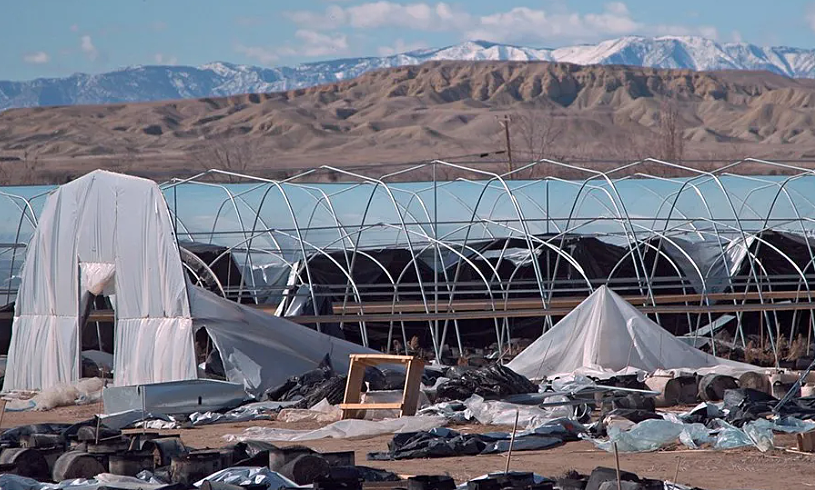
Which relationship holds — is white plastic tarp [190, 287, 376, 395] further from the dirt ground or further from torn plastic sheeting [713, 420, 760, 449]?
torn plastic sheeting [713, 420, 760, 449]

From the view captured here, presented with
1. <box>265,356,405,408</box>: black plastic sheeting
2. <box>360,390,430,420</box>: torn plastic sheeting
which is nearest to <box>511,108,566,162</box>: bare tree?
<box>265,356,405,408</box>: black plastic sheeting

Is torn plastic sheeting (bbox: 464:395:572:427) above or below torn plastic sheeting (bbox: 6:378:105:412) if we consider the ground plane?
above

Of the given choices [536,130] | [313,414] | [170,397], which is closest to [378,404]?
[313,414]

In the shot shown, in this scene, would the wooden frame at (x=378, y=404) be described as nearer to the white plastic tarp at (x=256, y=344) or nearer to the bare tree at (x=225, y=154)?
the white plastic tarp at (x=256, y=344)

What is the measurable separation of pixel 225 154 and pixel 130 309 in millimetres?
82644

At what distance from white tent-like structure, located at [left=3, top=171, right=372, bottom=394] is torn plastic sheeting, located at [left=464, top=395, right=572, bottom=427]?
416 cm

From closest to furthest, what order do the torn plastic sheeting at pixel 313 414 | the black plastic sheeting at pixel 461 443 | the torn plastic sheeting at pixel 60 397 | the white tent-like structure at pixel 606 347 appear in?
the black plastic sheeting at pixel 461 443
the torn plastic sheeting at pixel 313 414
the torn plastic sheeting at pixel 60 397
the white tent-like structure at pixel 606 347

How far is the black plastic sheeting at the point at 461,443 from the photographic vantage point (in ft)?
44.3

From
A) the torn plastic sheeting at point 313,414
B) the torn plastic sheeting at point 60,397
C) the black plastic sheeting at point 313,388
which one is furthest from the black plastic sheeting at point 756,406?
the torn plastic sheeting at point 60,397

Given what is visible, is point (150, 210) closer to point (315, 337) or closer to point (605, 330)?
point (315, 337)

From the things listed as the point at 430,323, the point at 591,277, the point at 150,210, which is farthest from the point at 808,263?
the point at 150,210

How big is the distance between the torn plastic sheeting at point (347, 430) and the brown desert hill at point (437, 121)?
7544cm

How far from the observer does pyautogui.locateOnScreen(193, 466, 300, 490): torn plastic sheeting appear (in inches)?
430

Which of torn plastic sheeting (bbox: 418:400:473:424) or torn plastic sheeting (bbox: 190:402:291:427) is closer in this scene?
torn plastic sheeting (bbox: 418:400:473:424)
